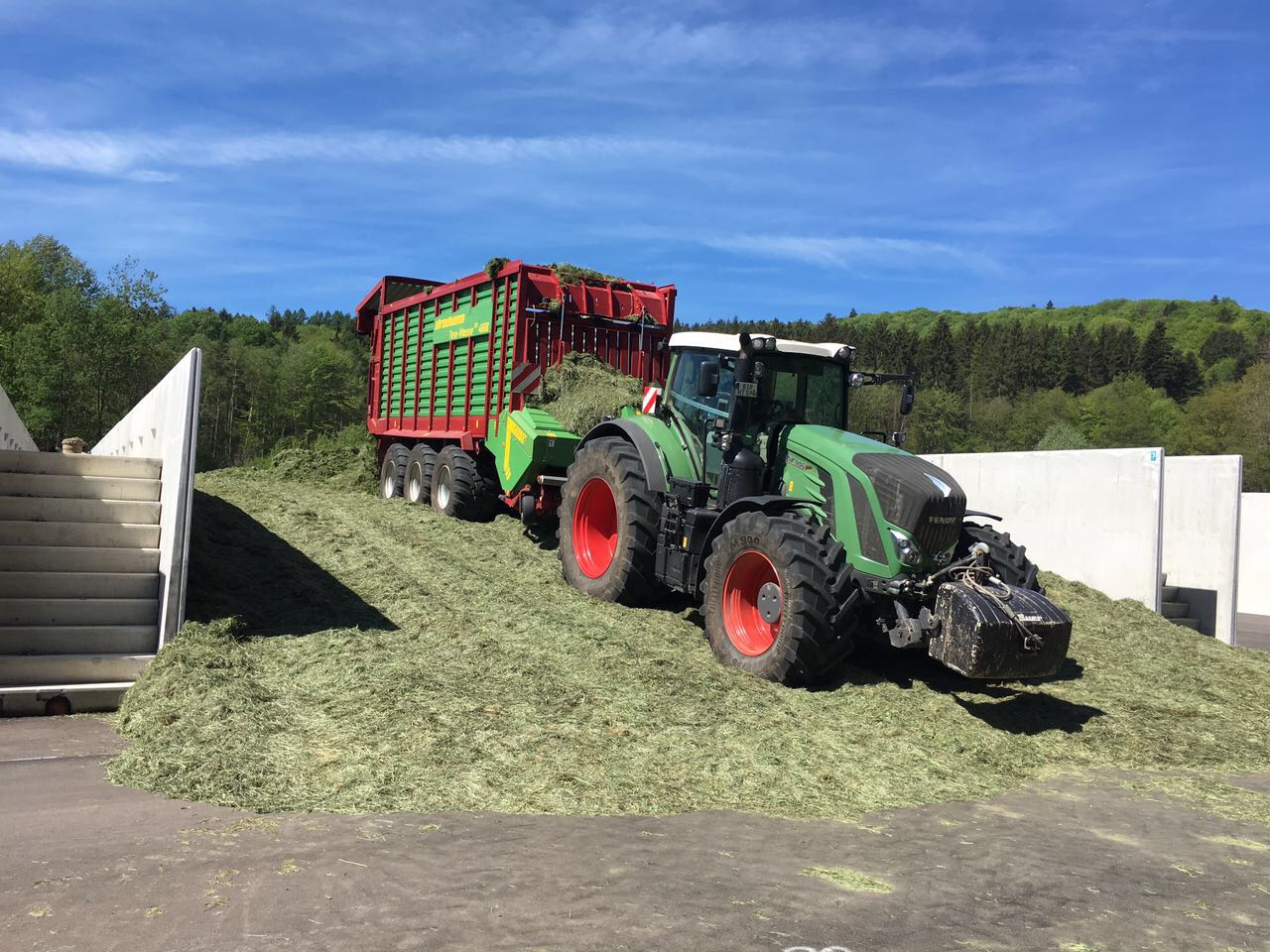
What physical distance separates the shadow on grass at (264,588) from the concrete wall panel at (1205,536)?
8.23 m

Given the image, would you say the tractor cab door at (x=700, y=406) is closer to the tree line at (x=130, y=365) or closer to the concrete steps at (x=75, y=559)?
the concrete steps at (x=75, y=559)

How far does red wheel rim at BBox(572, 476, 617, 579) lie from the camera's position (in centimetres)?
885

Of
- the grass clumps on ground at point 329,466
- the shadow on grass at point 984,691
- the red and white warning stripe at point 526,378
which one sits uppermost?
the red and white warning stripe at point 526,378

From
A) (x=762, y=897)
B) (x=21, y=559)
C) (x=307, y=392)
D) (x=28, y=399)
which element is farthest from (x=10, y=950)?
(x=307, y=392)

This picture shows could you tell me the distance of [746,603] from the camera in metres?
7.13

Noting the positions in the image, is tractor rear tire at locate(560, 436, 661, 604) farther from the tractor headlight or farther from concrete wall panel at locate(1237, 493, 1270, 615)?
concrete wall panel at locate(1237, 493, 1270, 615)

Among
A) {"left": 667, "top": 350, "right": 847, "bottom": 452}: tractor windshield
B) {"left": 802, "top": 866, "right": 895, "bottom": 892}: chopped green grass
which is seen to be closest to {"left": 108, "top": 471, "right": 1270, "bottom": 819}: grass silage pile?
{"left": 802, "top": 866, "right": 895, "bottom": 892}: chopped green grass

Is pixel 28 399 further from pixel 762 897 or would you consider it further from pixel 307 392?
pixel 762 897

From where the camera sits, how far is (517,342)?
10602mm

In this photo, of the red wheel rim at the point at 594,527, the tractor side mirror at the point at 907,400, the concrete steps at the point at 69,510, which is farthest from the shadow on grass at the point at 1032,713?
the concrete steps at the point at 69,510

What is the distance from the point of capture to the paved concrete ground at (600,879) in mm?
3279

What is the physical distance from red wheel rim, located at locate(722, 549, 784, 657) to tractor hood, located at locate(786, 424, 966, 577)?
24.9 inches

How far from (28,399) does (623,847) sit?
42.0 meters

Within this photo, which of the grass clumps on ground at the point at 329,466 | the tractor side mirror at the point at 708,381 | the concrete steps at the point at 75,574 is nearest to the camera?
the concrete steps at the point at 75,574
